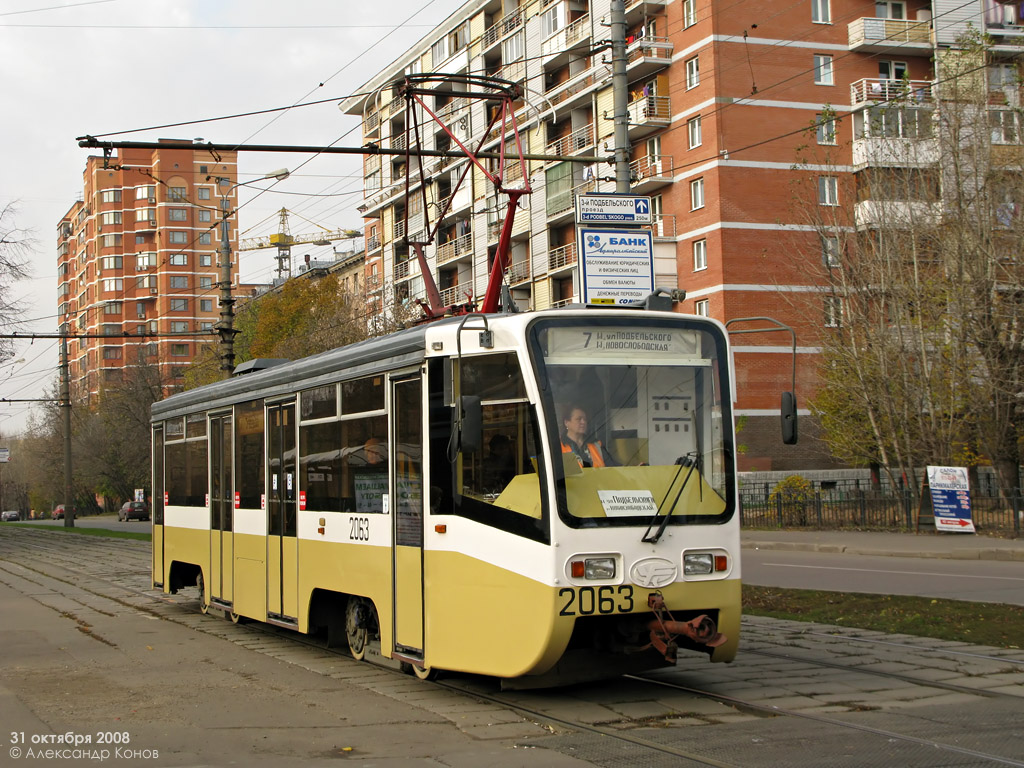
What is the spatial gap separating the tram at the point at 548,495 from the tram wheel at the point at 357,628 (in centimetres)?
46

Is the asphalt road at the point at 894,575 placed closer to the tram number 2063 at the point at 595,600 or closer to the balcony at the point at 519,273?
the tram number 2063 at the point at 595,600

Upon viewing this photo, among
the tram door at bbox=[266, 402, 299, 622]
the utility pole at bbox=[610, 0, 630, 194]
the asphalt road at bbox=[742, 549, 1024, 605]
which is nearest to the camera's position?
the tram door at bbox=[266, 402, 299, 622]

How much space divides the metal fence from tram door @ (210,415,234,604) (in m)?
17.5

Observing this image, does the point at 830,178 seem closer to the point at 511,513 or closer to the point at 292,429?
the point at 292,429

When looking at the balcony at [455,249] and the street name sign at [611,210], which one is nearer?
the street name sign at [611,210]

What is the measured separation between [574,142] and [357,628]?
42.8 metres

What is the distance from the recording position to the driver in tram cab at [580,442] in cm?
794

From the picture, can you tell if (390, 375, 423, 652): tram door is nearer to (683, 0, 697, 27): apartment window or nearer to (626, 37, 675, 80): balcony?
(626, 37, 675, 80): balcony

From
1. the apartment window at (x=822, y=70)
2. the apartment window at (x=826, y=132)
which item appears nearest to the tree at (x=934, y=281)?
the apartment window at (x=826, y=132)

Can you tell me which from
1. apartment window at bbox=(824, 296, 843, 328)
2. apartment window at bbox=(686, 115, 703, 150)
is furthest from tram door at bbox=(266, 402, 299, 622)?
apartment window at bbox=(686, 115, 703, 150)

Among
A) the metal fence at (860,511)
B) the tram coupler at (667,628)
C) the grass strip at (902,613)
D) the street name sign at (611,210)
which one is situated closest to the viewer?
the tram coupler at (667,628)

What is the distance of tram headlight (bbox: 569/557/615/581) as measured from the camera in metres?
7.70

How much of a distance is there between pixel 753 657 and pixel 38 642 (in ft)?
24.5

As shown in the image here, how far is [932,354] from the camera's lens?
30.9 metres
